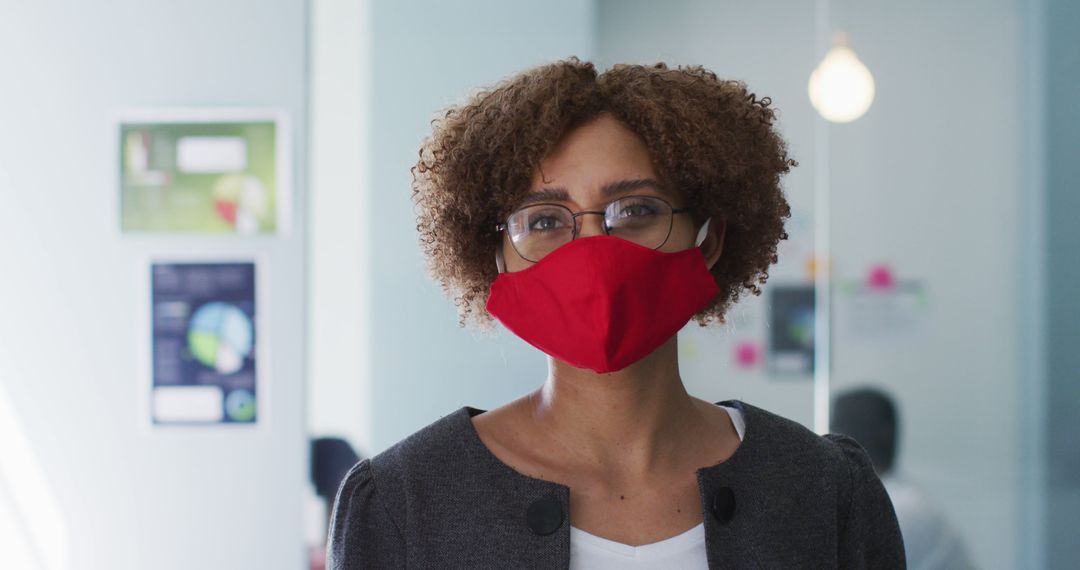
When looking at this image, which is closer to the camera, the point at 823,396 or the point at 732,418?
the point at 732,418

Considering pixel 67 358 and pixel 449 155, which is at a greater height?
pixel 449 155

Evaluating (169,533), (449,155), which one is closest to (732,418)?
(449,155)

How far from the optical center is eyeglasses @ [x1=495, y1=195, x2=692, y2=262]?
1160mm

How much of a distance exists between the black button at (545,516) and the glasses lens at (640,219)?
0.32 m

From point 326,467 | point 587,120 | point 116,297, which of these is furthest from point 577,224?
point 116,297

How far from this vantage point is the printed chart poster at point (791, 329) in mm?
2588

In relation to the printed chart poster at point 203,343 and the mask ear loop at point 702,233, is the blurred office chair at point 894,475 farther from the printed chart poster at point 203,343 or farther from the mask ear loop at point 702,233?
the printed chart poster at point 203,343

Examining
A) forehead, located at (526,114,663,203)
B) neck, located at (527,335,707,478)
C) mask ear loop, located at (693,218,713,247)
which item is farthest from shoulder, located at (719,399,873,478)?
forehead, located at (526,114,663,203)

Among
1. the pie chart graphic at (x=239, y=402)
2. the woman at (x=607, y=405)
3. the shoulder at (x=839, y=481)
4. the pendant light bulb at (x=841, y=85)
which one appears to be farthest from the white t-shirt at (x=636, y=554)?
the pendant light bulb at (x=841, y=85)

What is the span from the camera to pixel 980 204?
8.07 feet

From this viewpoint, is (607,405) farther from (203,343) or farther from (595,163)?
(203,343)

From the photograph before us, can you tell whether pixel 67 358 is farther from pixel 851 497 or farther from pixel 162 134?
pixel 851 497

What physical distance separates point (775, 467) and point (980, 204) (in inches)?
60.2

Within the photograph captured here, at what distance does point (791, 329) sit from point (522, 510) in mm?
1630
